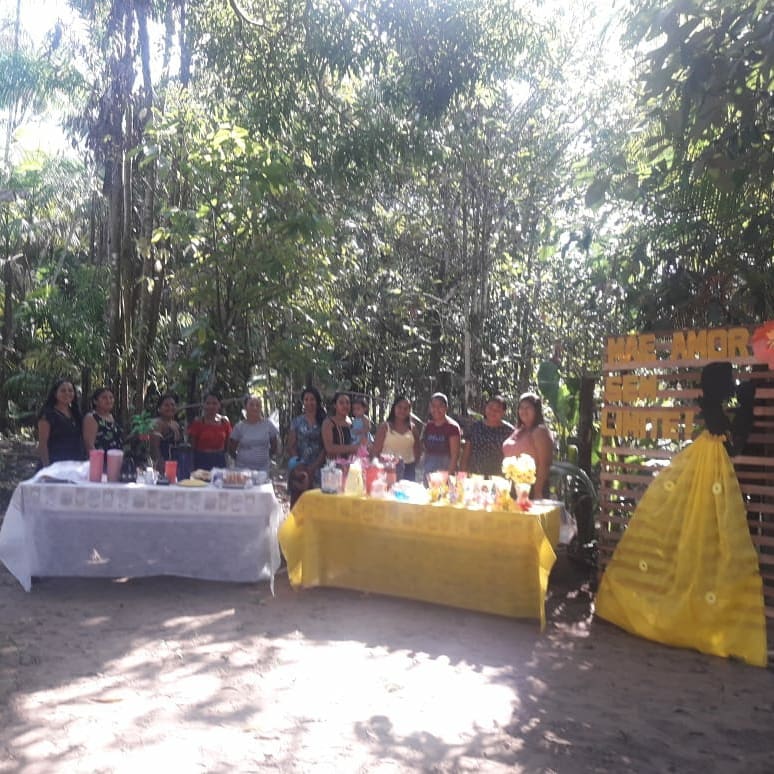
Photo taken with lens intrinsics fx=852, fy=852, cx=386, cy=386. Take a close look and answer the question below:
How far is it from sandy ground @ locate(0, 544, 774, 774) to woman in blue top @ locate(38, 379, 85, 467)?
1.26 metres

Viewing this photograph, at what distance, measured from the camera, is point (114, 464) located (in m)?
6.21

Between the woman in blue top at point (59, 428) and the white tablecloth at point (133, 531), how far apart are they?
919 mm

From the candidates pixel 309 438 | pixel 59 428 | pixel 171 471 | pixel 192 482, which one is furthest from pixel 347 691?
pixel 59 428

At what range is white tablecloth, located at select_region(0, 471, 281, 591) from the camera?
236 inches

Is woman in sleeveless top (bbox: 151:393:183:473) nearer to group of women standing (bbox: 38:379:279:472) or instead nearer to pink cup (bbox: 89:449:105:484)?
group of women standing (bbox: 38:379:279:472)

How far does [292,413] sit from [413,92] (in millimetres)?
7069

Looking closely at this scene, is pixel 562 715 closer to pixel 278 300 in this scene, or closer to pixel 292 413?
pixel 278 300

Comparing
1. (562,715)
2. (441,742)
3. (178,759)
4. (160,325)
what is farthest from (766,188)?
(160,325)

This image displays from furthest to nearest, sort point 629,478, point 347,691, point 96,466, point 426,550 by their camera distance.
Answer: point 96,466
point 629,478
point 426,550
point 347,691

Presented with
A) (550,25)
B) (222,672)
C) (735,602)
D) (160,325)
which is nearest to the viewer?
(222,672)

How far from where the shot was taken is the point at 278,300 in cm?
964

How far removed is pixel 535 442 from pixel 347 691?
2.74 meters

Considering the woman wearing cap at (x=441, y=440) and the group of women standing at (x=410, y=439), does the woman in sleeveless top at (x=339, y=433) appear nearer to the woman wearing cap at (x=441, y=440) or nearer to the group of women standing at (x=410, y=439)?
the group of women standing at (x=410, y=439)

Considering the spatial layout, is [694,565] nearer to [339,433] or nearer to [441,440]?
[441,440]
